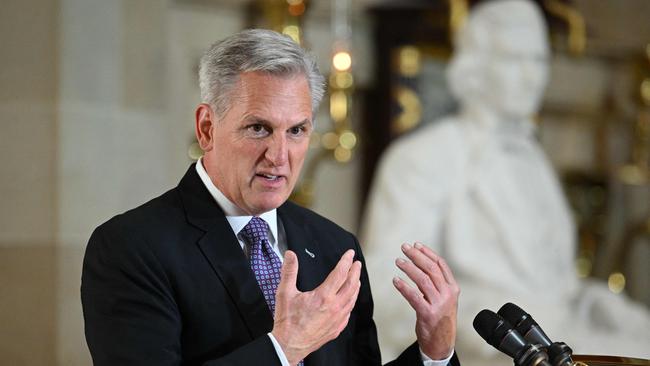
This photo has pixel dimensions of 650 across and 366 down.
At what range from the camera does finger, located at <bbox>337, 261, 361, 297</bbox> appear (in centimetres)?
192

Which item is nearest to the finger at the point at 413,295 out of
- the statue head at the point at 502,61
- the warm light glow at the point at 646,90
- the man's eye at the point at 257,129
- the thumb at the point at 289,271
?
the thumb at the point at 289,271

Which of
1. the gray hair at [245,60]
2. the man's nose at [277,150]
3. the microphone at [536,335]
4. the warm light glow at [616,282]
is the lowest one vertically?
the warm light glow at [616,282]

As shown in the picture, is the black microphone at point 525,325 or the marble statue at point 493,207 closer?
the black microphone at point 525,325

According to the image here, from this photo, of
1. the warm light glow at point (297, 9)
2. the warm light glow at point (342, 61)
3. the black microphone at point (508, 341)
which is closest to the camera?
the black microphone at point (508, 341)

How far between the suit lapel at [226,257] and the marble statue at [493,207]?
7.86ft

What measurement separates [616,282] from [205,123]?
415 centimetres

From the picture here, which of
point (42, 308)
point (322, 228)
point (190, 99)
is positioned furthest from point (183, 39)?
point (322, 228)

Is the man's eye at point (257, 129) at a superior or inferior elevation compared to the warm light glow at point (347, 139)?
superior

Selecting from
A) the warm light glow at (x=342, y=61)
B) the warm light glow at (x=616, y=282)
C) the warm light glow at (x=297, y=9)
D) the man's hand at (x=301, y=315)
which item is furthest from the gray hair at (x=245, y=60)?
the warm light glow at (x=616, y=282)

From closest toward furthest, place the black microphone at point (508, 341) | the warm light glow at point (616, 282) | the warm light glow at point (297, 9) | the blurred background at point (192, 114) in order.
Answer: the black microphone at point (508, 341)
the blurred background at point (192, 114)
the warm light glow at point (297, 9)
the warm light glow at point (616, 282)

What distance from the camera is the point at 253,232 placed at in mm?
2105

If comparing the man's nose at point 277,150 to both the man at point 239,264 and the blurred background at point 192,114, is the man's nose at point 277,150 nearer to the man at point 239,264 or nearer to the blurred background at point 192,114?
the man at point 239,264

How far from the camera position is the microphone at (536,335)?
73.1 inches

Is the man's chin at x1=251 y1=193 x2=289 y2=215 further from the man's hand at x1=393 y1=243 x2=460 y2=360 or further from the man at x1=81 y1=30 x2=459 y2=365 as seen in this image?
the man's hand at x1=393 y1=243 x2=460 y2=360
